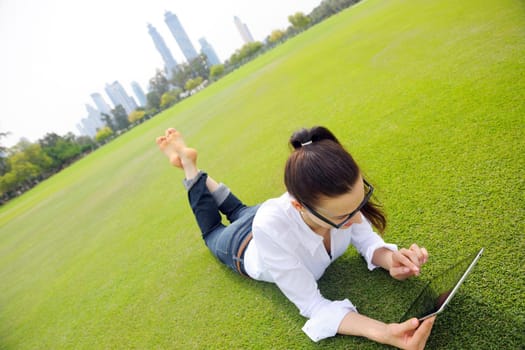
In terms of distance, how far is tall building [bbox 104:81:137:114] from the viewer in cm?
17012

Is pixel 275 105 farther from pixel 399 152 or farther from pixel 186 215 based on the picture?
pixel 399 152

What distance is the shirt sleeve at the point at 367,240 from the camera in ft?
5.43

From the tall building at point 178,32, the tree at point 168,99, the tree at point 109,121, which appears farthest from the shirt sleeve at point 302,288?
the tall building at point 178,32

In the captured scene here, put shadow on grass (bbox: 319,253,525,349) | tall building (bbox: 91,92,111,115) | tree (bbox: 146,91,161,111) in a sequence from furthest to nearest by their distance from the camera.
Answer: tall building (bbox: 91,92,111,115), tree (bbox: 146,91,161,111), shadow on grass (bbox: 319,253,525,349)

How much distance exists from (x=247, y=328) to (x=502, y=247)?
5.11 ft

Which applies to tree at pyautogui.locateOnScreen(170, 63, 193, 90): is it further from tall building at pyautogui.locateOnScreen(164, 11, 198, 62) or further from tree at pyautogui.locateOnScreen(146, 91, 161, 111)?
tall building at pyautogui.locateOnScreen(164, 11, 198, 62)

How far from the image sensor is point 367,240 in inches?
66.9

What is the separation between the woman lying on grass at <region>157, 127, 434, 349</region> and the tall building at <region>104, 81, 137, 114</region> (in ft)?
624

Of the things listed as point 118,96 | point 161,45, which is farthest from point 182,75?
point 161,45

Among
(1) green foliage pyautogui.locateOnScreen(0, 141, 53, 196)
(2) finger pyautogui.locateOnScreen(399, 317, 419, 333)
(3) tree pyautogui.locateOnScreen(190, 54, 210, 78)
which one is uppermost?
(3) tree pyautogui.locateOnScreen(190, 54, 210, 78)

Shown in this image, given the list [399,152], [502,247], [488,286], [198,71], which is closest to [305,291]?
[488,286]

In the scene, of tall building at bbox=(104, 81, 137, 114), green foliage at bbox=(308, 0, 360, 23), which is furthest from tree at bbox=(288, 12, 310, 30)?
tall building at bbox=(104, 81, 137, 114)

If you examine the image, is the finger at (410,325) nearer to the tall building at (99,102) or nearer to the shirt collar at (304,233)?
the shirt collar at (304,233)

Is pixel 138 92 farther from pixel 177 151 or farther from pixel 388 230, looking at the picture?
pixel 388 230
